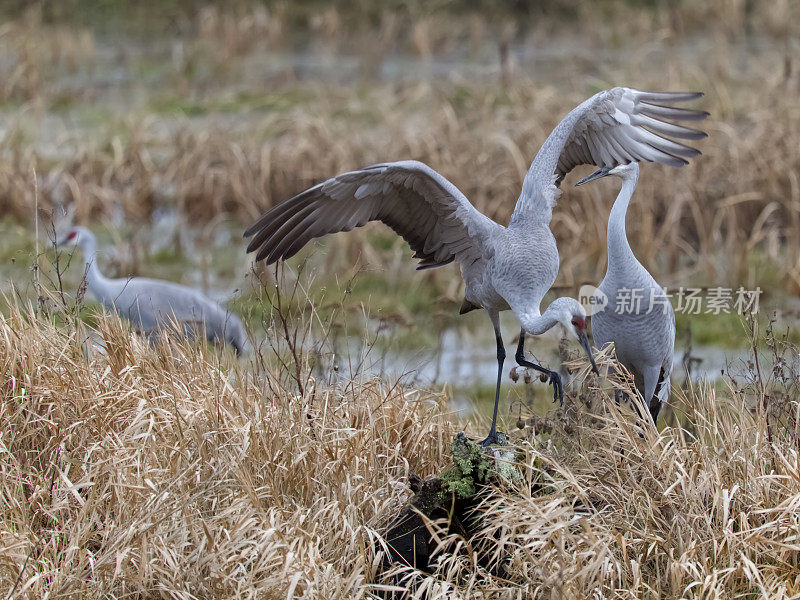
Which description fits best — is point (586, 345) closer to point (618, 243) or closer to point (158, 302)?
point (618, 243)

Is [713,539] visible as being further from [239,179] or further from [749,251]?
[239,179]

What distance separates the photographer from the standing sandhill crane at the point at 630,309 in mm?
3871

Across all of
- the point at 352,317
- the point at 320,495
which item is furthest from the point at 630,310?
the point at 352,317

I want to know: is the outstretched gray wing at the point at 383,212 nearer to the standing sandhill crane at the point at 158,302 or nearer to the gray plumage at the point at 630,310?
the gray plumage at the point at 630,310

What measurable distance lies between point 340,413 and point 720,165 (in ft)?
15.7

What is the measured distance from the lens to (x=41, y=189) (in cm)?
803

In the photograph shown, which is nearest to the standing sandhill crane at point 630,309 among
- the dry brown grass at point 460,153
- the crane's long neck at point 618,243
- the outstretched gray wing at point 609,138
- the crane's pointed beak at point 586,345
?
the crane's long neck at point 618,243

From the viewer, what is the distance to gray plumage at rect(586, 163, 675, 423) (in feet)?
12.7

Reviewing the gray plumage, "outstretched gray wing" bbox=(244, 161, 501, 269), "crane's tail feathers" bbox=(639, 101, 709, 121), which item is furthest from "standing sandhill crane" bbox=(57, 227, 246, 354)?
"crane's tail feathers" bbox=(639, 101, 709, 121)

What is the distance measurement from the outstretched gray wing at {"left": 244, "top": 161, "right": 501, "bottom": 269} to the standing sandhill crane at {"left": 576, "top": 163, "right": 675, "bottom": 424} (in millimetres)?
492

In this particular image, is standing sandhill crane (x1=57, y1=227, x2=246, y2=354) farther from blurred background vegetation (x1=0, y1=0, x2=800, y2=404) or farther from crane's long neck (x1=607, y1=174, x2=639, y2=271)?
crane's long neck (x1=607, y1=174, x2=639, y2=271)

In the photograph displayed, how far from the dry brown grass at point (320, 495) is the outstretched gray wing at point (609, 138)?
0.74m

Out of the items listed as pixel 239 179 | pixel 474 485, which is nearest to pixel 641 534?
pixel 474 485

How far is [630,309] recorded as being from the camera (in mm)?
3877
